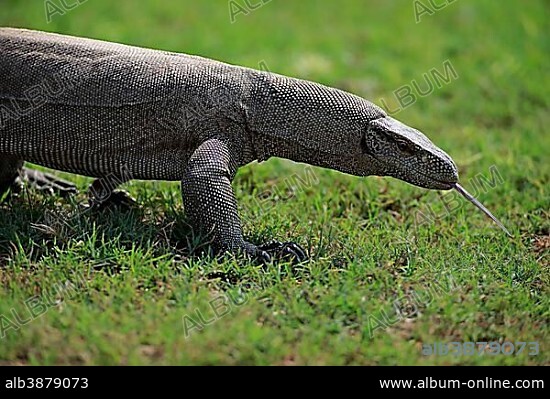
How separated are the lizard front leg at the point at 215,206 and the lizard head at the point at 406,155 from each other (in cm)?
85

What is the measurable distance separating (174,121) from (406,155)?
152 cm

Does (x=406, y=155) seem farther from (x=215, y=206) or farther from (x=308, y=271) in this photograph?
(x=215, y=206)

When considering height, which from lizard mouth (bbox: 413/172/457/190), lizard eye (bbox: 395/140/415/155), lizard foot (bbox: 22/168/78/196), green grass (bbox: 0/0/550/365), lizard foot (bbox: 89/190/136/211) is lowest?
green grass (bbox: 0/0/550/365)

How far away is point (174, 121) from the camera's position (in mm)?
5453

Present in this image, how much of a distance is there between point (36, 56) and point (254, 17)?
7.44 metres

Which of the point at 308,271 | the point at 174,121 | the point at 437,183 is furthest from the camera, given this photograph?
the point at 437,183

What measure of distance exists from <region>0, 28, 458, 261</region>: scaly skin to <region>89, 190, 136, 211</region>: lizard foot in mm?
411

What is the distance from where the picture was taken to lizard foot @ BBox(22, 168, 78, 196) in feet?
21.1

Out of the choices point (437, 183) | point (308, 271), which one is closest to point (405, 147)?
point (437, 183)

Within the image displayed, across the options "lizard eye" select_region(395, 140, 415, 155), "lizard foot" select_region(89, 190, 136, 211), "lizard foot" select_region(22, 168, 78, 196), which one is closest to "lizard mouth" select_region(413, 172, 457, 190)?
"lizard eye" select_region(395, 140, 415, 155)

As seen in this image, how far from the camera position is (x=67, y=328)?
14.2 ft

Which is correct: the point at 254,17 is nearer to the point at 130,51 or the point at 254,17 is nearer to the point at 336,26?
the point at 336,26

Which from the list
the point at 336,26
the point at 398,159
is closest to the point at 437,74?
the point at 336,26

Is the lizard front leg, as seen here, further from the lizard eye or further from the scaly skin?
the lizard eye
